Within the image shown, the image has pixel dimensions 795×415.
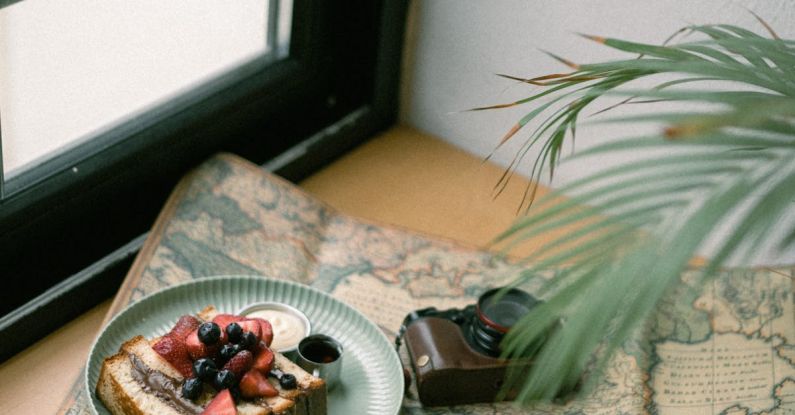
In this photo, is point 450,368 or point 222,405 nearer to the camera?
point 222,405

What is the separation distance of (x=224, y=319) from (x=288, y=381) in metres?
0.13

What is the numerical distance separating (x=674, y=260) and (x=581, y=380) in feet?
2.34

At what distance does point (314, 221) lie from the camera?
5.33ft

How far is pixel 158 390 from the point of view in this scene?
1.16 m

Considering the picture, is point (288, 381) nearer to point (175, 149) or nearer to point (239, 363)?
point (239, 363)

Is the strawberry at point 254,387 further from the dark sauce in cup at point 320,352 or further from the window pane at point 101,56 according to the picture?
the window pane at point 101,56

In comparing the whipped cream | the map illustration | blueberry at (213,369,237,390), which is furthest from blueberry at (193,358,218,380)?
the map illustration

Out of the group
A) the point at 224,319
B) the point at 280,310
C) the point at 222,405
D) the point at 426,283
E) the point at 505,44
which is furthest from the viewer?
the point at 505,44

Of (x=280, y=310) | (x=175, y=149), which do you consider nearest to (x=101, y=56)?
(x=175, y=149)

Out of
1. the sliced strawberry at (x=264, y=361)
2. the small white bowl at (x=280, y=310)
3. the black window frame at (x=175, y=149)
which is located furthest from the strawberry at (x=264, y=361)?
the black window frame at (x=175, y=149)

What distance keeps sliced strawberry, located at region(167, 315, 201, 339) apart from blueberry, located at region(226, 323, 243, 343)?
A: 6 cm

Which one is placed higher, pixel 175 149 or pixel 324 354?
pixel 175 149

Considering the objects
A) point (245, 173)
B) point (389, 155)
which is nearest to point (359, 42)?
point (389, 155)

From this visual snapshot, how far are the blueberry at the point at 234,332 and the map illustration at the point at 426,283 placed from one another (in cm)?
26
